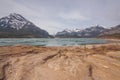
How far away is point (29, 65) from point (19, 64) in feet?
2.17

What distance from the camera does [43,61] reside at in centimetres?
956

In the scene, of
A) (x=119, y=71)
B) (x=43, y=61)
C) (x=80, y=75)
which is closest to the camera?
(x=80, y=75)

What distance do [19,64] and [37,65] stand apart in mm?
1079

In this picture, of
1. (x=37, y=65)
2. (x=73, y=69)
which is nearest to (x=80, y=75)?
(x=73, y=69)

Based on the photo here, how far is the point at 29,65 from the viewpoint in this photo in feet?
29.1

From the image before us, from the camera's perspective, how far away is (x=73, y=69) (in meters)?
8.27

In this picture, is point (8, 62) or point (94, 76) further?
point (8, 62)

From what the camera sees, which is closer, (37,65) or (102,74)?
(102,74)

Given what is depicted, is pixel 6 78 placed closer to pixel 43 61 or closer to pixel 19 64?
pixel 19 64

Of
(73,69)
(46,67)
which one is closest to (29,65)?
(46,67)

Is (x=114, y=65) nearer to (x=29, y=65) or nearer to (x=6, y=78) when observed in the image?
(x=29, y=65)

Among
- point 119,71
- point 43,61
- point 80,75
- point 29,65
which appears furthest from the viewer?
point 43,61

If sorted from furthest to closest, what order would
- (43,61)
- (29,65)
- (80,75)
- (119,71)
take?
(43,61)
(29,65)
(119,71)
(80,75)

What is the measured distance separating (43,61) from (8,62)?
2068 millimetres
